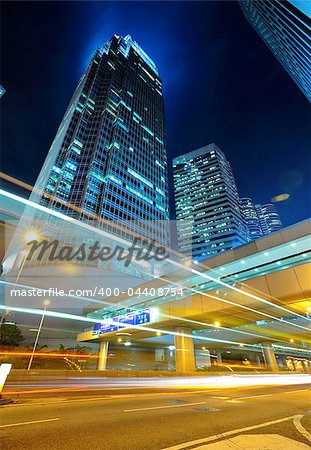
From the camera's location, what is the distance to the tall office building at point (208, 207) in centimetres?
14300

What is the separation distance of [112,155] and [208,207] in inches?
3872

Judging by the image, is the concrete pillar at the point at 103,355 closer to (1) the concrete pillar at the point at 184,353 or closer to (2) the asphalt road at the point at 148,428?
(1) the concrete pillar at the point at 184,353

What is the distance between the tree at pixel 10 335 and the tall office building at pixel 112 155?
3305 cm

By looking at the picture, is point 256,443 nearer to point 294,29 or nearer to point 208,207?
point 294,29

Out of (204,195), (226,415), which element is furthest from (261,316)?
(204,195)

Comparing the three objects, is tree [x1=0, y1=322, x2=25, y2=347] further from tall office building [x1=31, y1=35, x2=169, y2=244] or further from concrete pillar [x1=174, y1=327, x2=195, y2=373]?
tall office building [x1=31, y1=35, x2=169, y2=244]

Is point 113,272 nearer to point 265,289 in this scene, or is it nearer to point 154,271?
point 154,271

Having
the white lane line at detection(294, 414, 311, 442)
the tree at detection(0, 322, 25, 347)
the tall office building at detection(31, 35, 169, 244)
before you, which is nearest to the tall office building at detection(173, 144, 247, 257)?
the tall office building at detection(31, 35, 169, 244)

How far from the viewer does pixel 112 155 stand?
87.7m

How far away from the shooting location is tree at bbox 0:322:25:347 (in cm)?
3631

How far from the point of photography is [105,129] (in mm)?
94500

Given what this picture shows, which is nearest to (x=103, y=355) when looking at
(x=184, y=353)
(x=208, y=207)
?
(x=184, y=353)

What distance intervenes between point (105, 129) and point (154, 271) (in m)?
65.2

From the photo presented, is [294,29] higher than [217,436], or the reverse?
[294,29]
